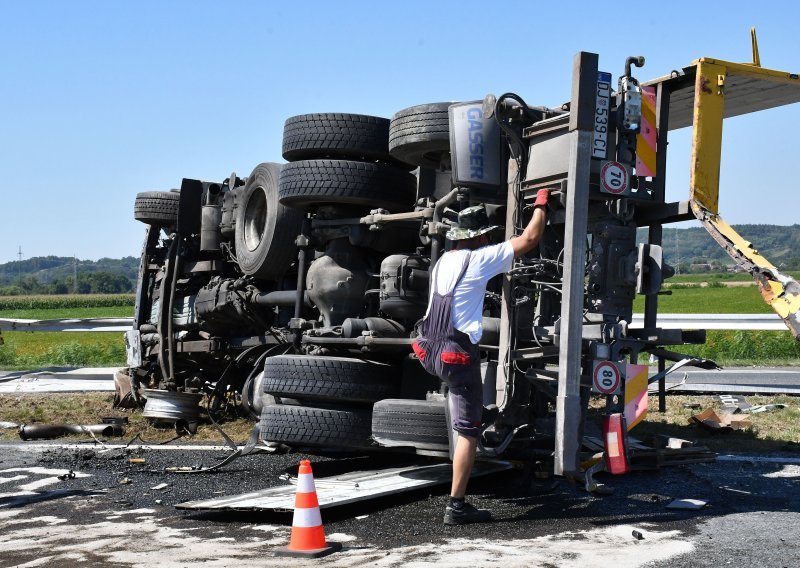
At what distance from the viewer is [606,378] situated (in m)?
5.53

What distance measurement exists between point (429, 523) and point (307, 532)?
870mm

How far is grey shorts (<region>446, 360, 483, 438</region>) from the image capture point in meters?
5.35

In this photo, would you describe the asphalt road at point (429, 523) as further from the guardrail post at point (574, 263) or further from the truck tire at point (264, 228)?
the truck tire at point (264, 228)

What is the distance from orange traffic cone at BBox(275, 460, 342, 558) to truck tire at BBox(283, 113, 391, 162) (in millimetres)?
3365

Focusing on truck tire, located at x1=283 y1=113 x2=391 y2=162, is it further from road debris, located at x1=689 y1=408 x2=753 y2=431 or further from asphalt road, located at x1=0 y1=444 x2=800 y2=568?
road debris, located at x1=689 y1=408 x2=753 y2=431

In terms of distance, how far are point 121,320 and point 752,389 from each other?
11.2 m

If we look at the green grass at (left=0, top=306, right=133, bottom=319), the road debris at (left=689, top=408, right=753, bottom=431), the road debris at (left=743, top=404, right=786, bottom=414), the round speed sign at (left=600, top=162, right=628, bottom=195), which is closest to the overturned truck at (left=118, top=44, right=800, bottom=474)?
the round speed sign at (left=600, top=162, right=628, bottom=195)

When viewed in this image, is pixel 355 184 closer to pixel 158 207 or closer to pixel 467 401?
pixel 467 401

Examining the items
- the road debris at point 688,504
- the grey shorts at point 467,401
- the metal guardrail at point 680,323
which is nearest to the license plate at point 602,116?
the grey shorts at point 467,401

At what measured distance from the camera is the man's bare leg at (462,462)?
525 cm

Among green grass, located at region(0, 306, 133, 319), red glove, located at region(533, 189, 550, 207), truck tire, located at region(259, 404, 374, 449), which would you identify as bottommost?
truck tire, located at region(259, 404, 374, 449)

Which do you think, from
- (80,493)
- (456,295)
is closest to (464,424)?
(456,295)

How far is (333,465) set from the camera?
7.44 meters

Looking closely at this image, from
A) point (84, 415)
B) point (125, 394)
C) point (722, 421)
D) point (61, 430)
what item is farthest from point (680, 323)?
point (61, 430)
